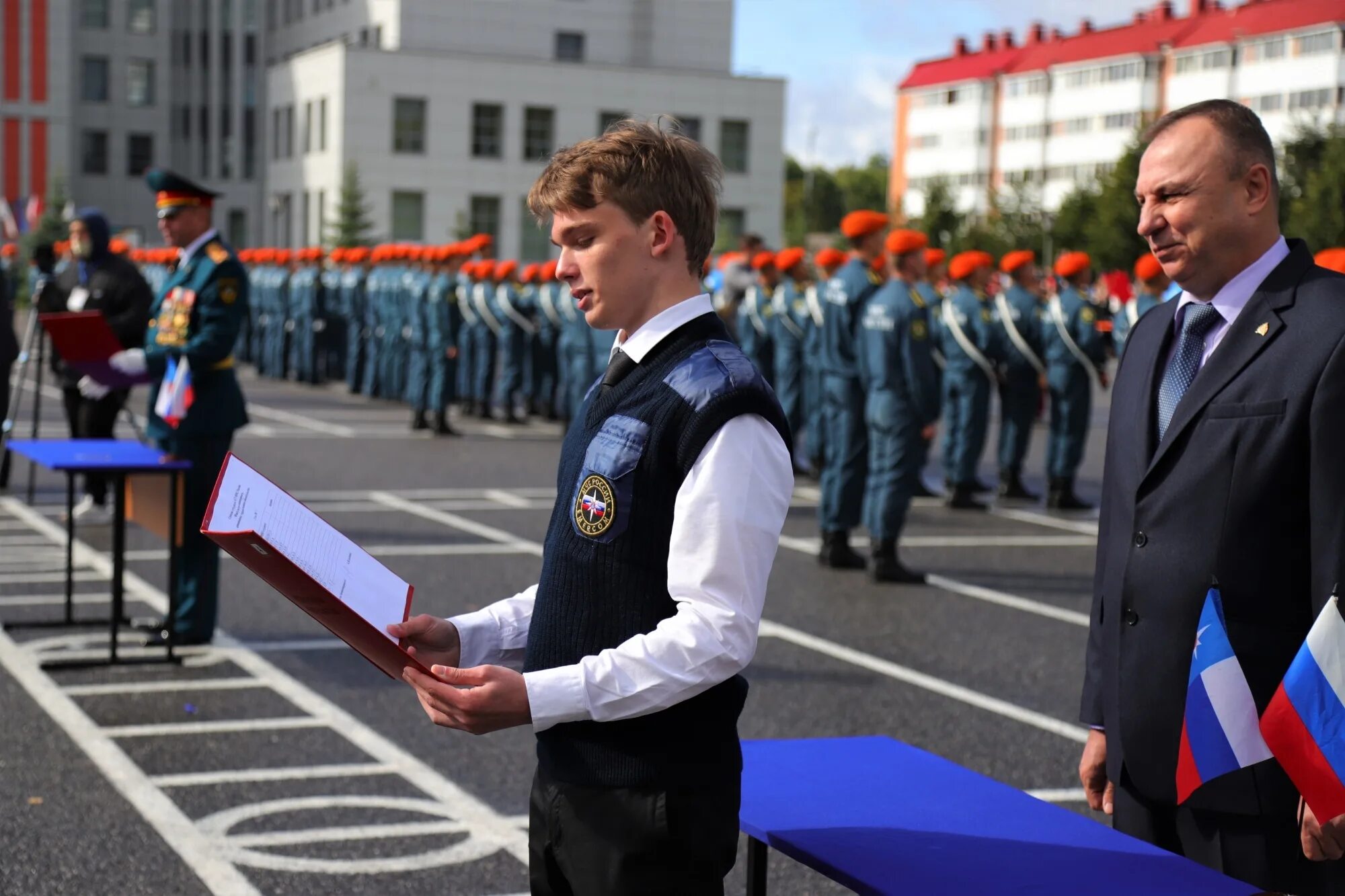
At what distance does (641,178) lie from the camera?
2.75 metres

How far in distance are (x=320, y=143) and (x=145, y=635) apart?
58.6 m

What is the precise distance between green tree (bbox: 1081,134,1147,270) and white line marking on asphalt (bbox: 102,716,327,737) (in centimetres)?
5035

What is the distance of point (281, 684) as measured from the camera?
301 inches

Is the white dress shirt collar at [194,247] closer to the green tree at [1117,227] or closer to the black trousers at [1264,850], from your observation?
the black trousers at [1264,850]

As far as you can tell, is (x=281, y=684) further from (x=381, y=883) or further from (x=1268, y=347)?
(x=1268, y=347)

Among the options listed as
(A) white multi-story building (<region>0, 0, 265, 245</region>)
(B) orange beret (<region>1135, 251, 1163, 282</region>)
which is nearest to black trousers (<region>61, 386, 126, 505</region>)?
(B) orange beret (<region>1135, 251, 1163, 282</region>)

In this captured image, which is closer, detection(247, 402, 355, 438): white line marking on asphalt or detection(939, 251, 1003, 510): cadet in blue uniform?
detection(939, 251, 1003, 510): cadet in blue uniform

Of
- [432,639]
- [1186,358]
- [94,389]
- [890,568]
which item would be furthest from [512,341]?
[432,639]

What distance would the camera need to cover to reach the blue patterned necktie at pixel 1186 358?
3.27 m

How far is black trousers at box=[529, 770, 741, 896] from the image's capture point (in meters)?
2.77

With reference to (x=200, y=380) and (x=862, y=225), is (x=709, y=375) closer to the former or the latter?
(x=200, y=380)

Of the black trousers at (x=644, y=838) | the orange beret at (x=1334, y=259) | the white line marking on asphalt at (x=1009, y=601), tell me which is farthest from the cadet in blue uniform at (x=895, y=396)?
the black trousers at (x=644, y=838)

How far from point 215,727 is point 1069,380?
33.2 ft

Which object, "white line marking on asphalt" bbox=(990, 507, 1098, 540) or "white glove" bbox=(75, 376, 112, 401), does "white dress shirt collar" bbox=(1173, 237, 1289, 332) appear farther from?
"white line marking on asphalt" bbox=(990, 507, 1098, 540)
